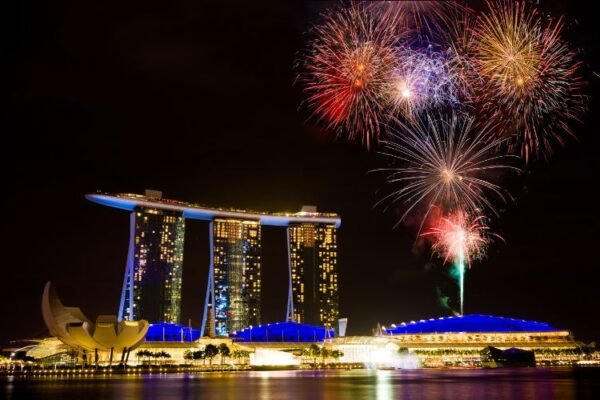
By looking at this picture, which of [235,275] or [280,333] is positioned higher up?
[235,275]

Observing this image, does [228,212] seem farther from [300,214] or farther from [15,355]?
[15,355]

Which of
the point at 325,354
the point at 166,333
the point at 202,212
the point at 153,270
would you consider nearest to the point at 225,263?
the point at 202,212

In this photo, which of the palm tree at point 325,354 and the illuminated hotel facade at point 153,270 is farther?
the illuminated hotel facade at point 153,270

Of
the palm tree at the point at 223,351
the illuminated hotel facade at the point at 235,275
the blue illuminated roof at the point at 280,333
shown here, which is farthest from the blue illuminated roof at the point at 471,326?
the palm tree at the point at 223,351

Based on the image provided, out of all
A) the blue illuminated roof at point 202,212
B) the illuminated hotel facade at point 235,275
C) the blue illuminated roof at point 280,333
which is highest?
→ the blue illuminated roof at point 202,212

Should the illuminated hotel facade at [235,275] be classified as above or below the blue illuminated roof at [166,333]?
above

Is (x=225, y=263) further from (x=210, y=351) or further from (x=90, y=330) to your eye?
(x=90, y=330)

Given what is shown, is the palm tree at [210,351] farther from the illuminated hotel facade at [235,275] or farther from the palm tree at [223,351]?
the illuminated hotel facade at [235,275]

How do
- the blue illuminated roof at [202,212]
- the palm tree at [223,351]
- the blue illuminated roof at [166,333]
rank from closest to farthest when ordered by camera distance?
the palm tree at [223,351]
the blue illuminated roof at [166,333]
the blue illuminated roof at [202,212]
